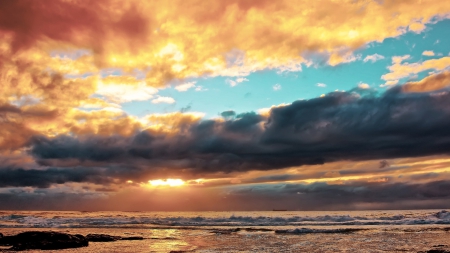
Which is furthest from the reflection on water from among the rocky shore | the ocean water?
the rocky shore

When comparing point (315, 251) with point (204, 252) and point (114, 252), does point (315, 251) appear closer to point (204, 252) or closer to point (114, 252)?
point (204, 252)

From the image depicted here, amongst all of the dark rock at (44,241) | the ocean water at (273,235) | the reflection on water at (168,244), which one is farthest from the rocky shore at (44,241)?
the reflection on water at (168,244)

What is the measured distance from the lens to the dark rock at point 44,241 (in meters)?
28.7

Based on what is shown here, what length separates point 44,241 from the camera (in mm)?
29562

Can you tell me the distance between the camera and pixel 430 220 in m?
72.3

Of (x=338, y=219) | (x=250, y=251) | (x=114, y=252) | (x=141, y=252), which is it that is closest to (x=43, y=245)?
(x=114, y=252)

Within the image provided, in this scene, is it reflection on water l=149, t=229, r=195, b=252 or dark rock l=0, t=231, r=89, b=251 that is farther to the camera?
dark rock l=0, t=231, r=89, b=251

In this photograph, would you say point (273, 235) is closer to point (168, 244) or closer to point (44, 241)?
point (168, 244)

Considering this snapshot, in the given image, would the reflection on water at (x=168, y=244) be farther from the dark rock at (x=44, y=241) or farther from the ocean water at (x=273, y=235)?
the dark rock at (x=44, y=241)

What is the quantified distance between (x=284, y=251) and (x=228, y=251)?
4253mm

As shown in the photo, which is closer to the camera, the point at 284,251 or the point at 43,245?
the point at 284,251

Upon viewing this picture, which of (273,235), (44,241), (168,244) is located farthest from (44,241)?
(273,235)

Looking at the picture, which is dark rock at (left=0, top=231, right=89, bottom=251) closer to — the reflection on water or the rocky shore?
the rocky shore

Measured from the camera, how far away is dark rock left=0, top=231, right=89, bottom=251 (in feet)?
94.1
